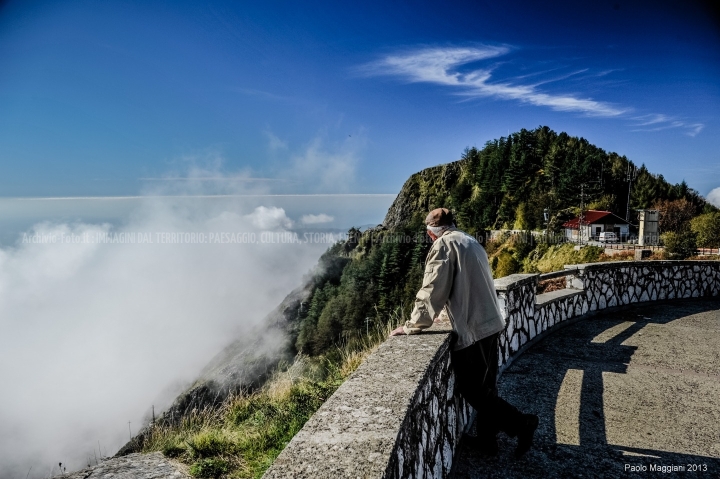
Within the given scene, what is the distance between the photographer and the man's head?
275 centimetres

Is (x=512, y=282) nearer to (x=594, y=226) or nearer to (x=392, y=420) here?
(x=392, y=420)

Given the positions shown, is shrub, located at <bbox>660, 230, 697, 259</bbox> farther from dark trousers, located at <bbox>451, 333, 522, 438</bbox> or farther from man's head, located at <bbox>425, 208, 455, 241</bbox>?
man's head, located at <bbox>425, 208, 455, 241</bbox>

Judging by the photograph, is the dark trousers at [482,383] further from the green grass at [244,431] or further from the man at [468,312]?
the green grass at [244,431]

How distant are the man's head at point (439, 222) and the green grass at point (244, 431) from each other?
248 cm

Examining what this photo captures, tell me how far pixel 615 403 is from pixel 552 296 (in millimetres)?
2990

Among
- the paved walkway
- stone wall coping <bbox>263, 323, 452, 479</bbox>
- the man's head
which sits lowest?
the paved walkway

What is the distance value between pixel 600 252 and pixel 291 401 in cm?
3267

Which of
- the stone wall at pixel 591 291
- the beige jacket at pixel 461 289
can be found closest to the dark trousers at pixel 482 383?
the beige jacket at pixel 461 289

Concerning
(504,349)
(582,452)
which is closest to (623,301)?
(504,349)

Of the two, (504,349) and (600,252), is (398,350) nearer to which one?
(504,349)

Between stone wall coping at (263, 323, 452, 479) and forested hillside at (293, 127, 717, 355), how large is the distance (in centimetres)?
4708

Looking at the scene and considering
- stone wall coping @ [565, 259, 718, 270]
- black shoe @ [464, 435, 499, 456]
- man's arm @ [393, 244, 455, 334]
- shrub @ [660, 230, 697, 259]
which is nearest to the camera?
man's arm @ [393, 244, 455, 334]

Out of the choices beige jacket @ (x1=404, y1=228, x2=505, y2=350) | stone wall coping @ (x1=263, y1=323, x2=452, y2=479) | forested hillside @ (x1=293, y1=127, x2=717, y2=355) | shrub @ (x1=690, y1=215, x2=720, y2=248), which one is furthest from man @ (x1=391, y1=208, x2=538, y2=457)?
forested hillside @ (x1=293, y1=127, x2=717, y2=355)

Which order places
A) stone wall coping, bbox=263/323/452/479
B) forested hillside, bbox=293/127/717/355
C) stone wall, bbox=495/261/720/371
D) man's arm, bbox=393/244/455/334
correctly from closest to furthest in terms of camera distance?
stone wall coping, bbox=263/323/452/479, man's arm, bbox=393/244/455/334, stone wall, bbox=495/261/720/371, forested hillside, bbox=293/127/717/355
